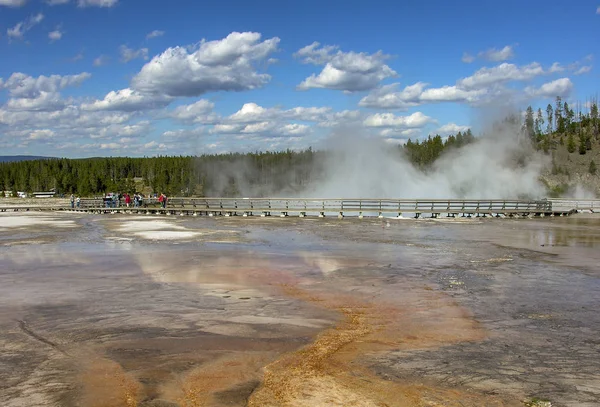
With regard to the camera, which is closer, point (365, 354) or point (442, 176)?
point (365, 354)

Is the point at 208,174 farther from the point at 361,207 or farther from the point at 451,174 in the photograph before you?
the point at 361,207

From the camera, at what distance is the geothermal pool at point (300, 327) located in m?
6.52

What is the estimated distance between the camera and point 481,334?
29.2ft

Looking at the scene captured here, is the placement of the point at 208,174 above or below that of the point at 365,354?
above

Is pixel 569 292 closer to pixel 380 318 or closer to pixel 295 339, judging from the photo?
pixel 380 318

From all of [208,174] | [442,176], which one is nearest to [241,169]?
[208,174]

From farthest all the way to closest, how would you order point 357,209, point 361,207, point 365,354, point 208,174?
1. point 208,174
2. point 361,207
3. point 357,209
4. point 365,354

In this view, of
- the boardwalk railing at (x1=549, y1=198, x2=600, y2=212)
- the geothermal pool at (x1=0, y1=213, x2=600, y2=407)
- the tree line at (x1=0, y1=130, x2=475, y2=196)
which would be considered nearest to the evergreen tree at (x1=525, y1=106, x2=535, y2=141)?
the tree line at (x1=0, y1=130, x2=475, y2=196)

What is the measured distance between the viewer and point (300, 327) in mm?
9297

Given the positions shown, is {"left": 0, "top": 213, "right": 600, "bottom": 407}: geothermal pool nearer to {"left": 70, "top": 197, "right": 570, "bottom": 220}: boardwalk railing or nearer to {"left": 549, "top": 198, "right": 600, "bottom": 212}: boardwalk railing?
{"left": 70, "top": 197, "right": 570, "bottom": 220}: boardwalk railing

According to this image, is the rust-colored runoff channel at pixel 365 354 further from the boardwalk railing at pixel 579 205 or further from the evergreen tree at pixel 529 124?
the evergreen tree at pixel 529 124

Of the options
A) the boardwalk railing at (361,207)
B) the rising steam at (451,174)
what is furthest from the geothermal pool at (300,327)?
the rising steam at (451,174)

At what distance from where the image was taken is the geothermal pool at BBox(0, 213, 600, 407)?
6.52 metres

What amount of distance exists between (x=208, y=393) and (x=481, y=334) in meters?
4.70
